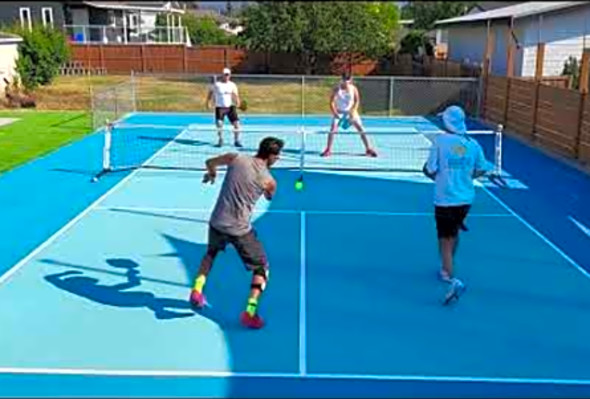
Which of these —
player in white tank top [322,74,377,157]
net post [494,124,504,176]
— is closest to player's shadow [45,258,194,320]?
net post [494,124,504,176]

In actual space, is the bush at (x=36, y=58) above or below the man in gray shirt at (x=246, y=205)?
above

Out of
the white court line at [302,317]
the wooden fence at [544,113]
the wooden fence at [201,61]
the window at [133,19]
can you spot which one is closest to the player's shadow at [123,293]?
the white court line at [302,317]

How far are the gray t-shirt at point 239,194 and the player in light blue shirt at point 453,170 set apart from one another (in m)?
1.97

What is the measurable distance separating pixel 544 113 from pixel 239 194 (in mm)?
14411

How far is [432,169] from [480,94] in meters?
18.5

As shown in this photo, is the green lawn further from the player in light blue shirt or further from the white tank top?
the player in light blue shirt

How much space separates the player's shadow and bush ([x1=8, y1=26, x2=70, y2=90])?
2219 centimetres

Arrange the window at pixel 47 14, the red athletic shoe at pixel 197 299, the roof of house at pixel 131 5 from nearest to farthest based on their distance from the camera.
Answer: the red athletic shoe at pixel 197 299
the window at pixel 47 14
the roof of house at pixel 131 5

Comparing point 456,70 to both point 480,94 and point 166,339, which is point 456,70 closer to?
point 480,94

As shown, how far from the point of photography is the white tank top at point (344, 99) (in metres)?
16.3

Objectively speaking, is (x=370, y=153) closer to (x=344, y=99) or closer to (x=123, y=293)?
(x=344, y=99)

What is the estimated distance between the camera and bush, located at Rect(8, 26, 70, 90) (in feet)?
93.1

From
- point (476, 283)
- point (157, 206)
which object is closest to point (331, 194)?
point (157, 206)

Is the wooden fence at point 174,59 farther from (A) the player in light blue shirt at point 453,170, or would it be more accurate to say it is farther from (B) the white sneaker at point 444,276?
(A) the player in light blue shirt at point 453,170
